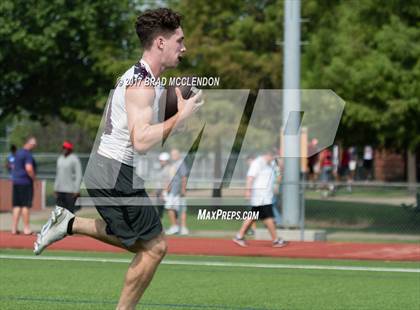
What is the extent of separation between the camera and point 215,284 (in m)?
11.8

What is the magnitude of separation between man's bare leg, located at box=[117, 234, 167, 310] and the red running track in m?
9.91

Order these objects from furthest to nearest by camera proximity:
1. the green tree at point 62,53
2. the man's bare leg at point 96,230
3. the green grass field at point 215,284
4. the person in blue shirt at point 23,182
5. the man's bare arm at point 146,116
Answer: the green tree at point 62,53, the person in blue shirt at point 23,182, the green grass field at point 215,284, the man's bare leg at point 96,230, the man's bare arm at point 146,116

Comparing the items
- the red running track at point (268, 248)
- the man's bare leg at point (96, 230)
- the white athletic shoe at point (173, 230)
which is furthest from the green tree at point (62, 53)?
the man's bare leg at point (96, 230)

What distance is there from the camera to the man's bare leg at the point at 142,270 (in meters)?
7.04

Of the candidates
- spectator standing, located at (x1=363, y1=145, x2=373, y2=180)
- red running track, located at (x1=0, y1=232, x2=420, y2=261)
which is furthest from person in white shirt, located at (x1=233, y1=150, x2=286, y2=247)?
spectator standing, located at (x1=363, y1=145, x2=373, y2=180)

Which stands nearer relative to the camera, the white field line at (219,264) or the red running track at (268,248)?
the white field line at (219,264)

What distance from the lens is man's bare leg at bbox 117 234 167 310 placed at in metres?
7.04

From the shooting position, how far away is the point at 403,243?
19.3m

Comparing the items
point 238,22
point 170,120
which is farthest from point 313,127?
point 170,120

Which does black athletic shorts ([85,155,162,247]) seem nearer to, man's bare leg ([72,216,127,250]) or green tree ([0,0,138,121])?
man's bare leg ([72,216,127,250])

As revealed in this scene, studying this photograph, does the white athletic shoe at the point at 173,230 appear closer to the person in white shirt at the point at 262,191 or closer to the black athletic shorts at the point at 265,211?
the person in white shirt at the point at 262,191

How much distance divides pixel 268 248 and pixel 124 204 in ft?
36.6

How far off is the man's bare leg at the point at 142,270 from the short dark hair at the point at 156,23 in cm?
139

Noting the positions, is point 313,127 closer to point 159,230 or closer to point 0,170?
point 0,170
